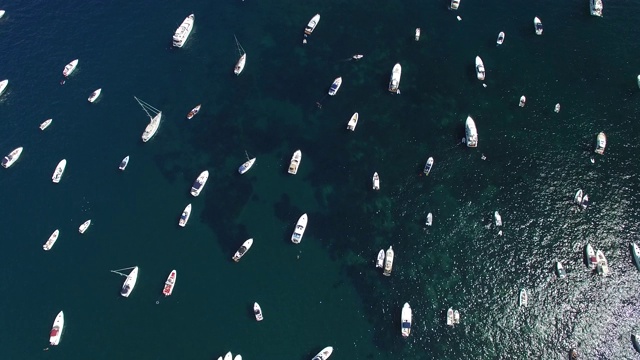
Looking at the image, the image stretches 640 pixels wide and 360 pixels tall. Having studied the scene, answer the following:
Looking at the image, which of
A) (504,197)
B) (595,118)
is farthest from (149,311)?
(595,118)

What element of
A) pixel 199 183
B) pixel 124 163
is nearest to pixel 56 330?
pixel 124 163

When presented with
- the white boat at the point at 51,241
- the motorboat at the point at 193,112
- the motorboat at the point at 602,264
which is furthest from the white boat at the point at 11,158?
the motorboat at the point at 602,264

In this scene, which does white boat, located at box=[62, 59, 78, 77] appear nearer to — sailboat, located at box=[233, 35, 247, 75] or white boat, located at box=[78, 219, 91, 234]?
sailboat, located at box=[233, 35, 247, 75]

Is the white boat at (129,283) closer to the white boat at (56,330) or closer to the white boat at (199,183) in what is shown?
the white boat at (56,330)

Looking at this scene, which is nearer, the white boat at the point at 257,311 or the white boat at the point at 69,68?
the white boat at the point at 257,311

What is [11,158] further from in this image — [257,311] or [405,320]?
[405,320]

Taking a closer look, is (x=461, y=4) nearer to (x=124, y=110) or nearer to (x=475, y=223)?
(x=475, y=223)
